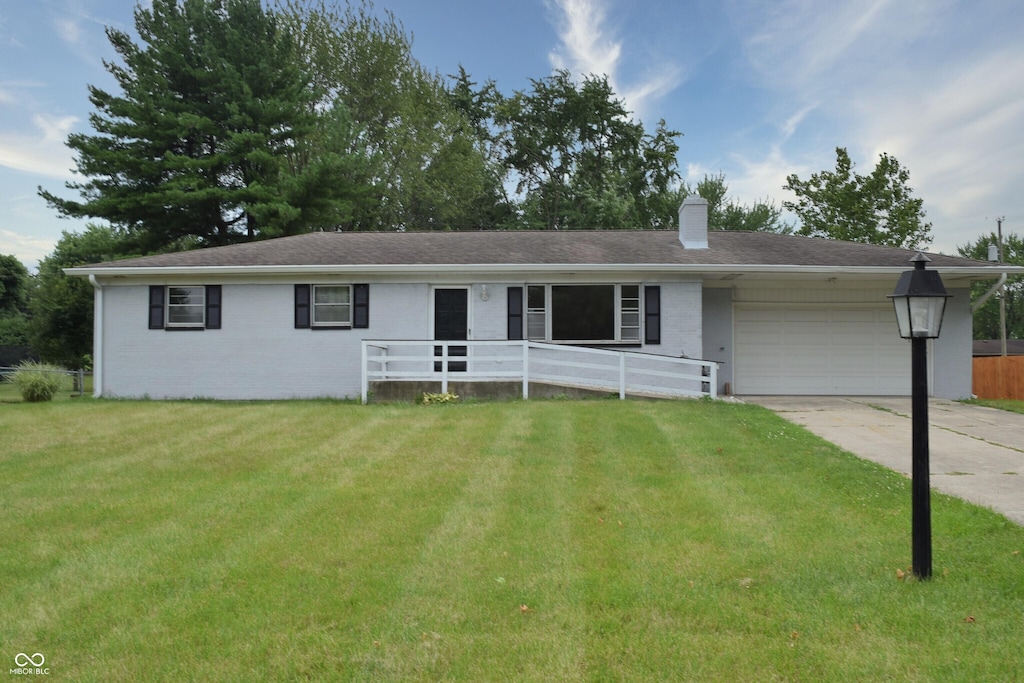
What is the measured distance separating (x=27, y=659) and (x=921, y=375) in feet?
17.8

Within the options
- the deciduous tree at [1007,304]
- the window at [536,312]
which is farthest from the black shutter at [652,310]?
the deciduous tree at [1007,304]

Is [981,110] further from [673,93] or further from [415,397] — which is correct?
[415,397]

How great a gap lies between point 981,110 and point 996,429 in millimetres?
12045

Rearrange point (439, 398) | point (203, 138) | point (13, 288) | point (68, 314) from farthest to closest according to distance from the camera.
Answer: point (13, 288) → point (68, 314) → point (203, 138) → point (439, 398)

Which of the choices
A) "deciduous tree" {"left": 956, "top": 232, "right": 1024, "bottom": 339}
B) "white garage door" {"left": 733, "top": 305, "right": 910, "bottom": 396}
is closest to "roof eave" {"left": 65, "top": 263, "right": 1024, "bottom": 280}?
"white garage door" {"left": 733, "top": 305, "right": 910, "bottom": 396}

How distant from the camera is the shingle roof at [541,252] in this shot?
45.9ft

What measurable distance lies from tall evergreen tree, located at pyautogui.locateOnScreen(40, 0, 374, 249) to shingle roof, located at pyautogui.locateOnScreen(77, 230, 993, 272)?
828 cm

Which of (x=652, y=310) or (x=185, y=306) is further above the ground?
(x=185, y=306)

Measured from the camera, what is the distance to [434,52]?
3397 centimetres

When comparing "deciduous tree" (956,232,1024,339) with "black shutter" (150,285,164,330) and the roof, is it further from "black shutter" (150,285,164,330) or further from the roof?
"black shutter" (150,285,164,330)

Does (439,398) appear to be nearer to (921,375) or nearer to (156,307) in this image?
(156,307)

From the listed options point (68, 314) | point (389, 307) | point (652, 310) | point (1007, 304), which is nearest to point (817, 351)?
point (652, 310)

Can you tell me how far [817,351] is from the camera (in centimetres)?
1512

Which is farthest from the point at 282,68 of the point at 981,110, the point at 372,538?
the point at 372,538
